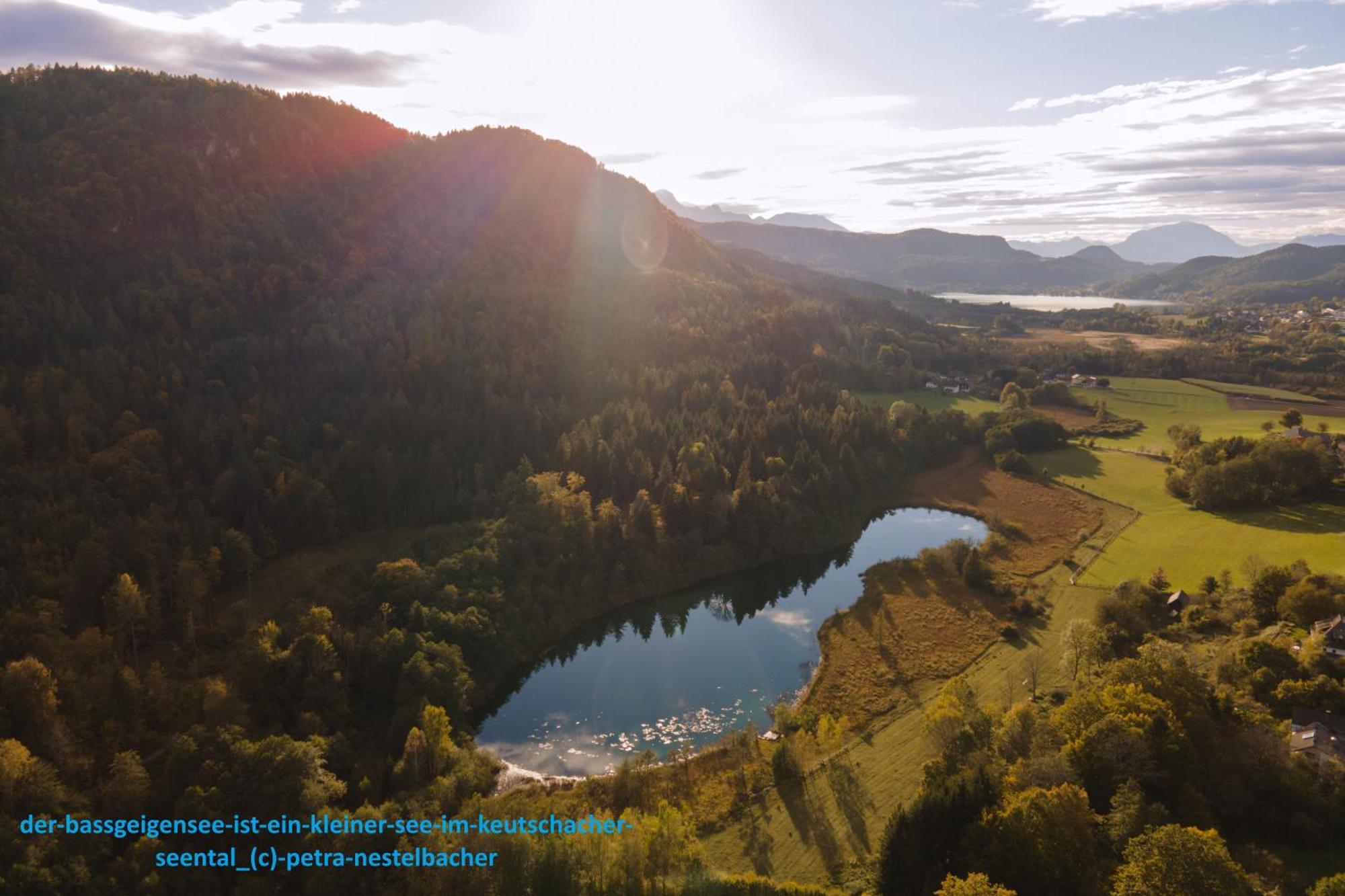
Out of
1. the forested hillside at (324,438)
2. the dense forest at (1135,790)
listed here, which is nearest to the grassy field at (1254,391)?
the forested hillside at (324,438)

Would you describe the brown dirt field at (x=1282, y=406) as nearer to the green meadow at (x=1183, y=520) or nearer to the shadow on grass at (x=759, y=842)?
the green meadow at (x=1183, y=520)

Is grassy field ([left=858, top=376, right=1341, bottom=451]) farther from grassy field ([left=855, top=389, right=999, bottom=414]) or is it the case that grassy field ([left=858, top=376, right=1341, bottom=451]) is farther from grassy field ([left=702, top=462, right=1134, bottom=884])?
grassy field ([left=702, top=462, right=1134, bottom=884])

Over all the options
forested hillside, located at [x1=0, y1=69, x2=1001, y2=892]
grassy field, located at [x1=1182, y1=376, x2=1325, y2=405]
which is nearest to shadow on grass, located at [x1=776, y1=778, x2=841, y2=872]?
forested hillside, located at [x1=0, y1=69, x2=1001, y2=892]

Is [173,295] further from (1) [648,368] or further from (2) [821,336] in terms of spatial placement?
(2) [821,336]

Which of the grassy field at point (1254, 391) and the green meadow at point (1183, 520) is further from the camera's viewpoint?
the grassy field at point (1254, 391)

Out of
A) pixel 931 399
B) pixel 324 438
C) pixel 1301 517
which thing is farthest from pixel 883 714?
pixel 931 399

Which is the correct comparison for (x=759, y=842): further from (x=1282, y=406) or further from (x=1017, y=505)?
(x=1282, y=406)
